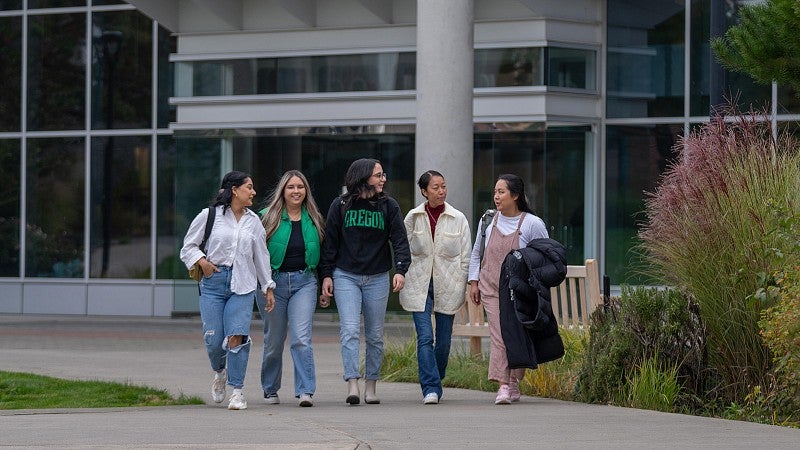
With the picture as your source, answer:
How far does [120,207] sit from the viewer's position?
82.3 feet

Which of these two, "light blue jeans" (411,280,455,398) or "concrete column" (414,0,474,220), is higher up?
"concrete column" (414,0,474,220)

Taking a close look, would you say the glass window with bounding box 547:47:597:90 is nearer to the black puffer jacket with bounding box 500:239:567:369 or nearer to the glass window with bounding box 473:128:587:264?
the glass window with bounding box 473:128:587:264

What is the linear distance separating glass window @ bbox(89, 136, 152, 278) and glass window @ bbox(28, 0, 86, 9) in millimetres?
2328

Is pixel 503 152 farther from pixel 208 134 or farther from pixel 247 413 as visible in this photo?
pixel 247 413

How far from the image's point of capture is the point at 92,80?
24969mm

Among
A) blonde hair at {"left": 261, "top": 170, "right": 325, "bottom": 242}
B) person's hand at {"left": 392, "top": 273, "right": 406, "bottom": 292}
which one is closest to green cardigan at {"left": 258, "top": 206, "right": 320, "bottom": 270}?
blonde hair at {"left": 261, "top": 170, "right": 325, "bottom": 242}

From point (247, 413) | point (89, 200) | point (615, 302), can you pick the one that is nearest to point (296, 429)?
point (247, 413)

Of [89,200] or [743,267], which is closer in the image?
[743,267]

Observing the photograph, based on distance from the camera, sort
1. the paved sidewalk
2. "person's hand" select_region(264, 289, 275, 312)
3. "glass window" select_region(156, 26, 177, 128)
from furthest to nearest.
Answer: "glass window" select_region(156, 26, 177, 128) → "person's hand" select_region(264, 289, 275, 312) → the paved sidewalk

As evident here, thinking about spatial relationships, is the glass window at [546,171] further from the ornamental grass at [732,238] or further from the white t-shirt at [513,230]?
the ornamental grass at [732,238]

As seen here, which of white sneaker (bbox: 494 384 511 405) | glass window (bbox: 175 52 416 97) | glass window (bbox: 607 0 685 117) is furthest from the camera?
glass window (bbox: 175 52 416 97)

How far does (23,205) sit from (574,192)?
405 inches

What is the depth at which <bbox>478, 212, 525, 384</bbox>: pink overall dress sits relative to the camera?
11.2 meters

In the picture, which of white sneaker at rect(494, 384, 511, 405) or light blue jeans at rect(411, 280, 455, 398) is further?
light blue jeans at rect(411, 280, 455, 398)
